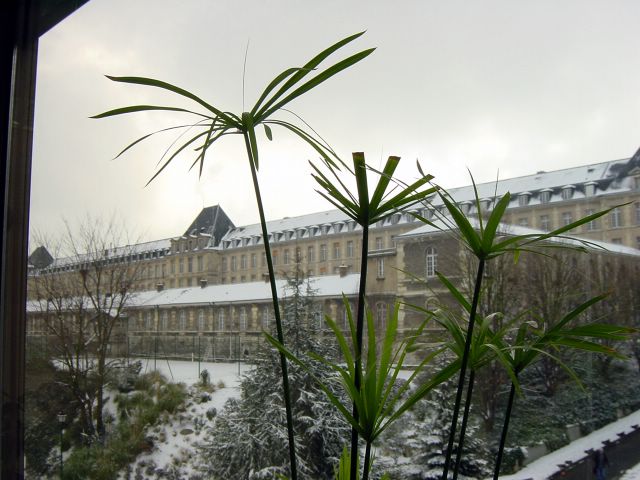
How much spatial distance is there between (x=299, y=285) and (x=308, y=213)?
0.67 feet

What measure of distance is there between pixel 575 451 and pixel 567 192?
592 mm

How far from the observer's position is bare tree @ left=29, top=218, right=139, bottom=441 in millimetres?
1840

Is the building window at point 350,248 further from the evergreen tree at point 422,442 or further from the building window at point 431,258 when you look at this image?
the evergreen tree at point 422,442

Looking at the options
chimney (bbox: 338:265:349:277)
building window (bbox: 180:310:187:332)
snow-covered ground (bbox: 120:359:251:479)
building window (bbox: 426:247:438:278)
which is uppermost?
building window (bbox: 426:247:438:278)

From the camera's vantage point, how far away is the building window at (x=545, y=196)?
1.30 metres

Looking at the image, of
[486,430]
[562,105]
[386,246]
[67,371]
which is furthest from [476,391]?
[67,371]

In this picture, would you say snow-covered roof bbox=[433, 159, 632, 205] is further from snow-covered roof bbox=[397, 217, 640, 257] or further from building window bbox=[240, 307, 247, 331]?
building window bbox=[240, 307, 247, 331]

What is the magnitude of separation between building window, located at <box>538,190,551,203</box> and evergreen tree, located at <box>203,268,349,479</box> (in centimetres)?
65

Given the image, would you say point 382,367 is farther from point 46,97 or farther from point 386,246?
point 46,97

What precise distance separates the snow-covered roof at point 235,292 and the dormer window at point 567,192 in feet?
1.77

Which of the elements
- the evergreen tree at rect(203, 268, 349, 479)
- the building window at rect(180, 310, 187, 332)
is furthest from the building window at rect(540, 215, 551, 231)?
the building window at rect(180, 310, 187, 332)

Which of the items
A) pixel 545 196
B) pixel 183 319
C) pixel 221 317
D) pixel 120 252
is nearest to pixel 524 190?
pixel 545 196

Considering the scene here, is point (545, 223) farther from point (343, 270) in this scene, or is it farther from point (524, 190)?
point (343, 270)

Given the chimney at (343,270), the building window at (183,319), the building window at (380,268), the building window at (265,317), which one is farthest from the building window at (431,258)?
the building window at (183,319)
